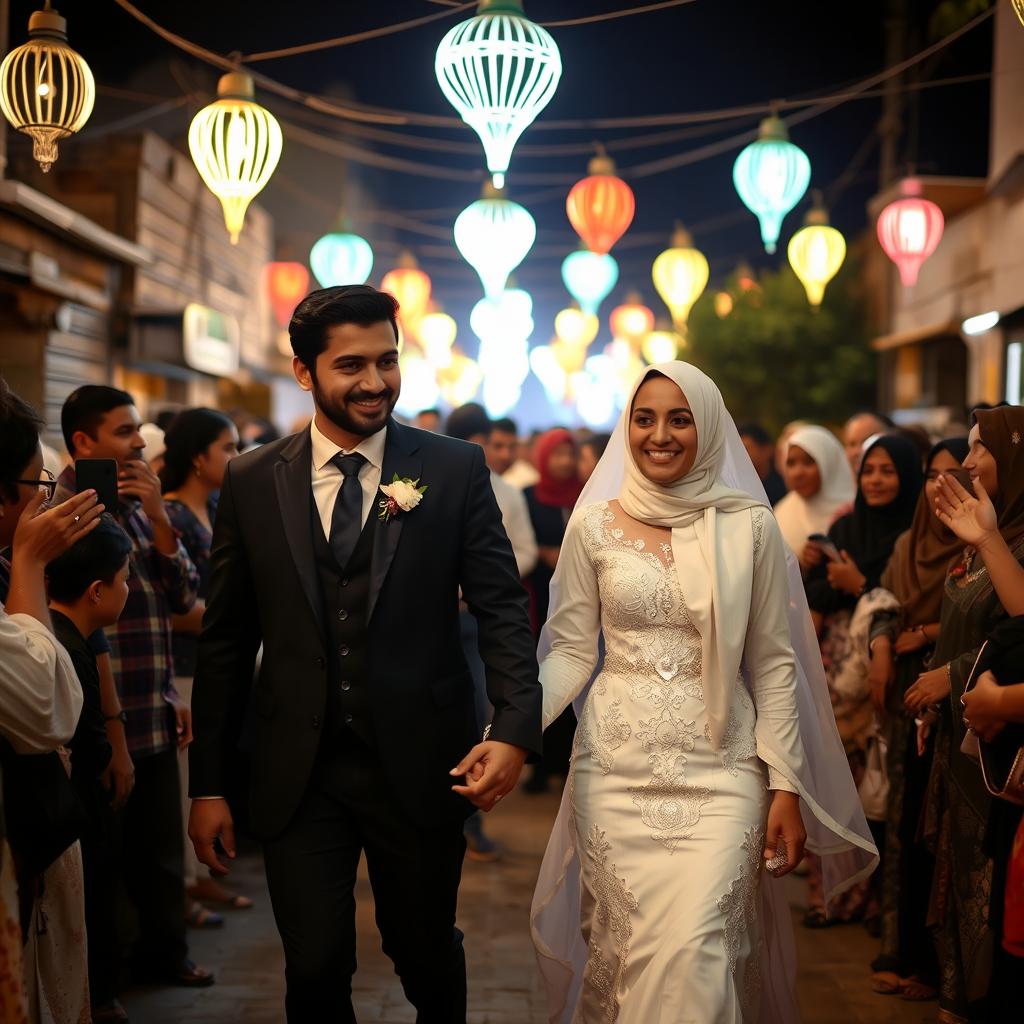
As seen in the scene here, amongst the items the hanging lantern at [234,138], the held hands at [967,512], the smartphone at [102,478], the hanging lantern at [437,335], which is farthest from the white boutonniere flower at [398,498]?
the hanging lantern at [437,335]

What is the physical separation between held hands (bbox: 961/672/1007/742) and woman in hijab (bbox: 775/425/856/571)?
3077mm

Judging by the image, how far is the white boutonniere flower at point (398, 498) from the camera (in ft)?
11.5

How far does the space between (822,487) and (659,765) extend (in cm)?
355

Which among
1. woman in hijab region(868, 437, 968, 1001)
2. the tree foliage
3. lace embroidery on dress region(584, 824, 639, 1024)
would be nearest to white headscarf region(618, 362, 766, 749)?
lace embroidery on dress region(584, 824, 639, 1024)

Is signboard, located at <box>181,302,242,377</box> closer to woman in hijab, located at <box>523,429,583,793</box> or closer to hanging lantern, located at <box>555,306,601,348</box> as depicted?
hanging lantern, located at <box>555,306,601,348</box>

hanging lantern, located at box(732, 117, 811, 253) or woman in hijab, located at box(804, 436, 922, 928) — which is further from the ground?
hanging lantern, located at box(732, 117, 811, 253)

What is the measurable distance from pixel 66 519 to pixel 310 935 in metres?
1.23

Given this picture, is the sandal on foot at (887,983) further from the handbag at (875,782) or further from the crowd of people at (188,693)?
the handbag at (875,782)

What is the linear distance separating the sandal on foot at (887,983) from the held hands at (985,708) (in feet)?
5.29

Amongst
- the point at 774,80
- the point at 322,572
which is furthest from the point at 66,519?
the point at 774,80

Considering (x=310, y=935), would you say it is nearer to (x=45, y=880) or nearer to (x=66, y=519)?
(x=45, y=880)

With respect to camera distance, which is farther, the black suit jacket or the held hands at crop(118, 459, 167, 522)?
the held hands at crop(118, 459, 167, 522)

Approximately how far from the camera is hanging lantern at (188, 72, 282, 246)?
6453 millimetres

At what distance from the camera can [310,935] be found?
343 centimetres
